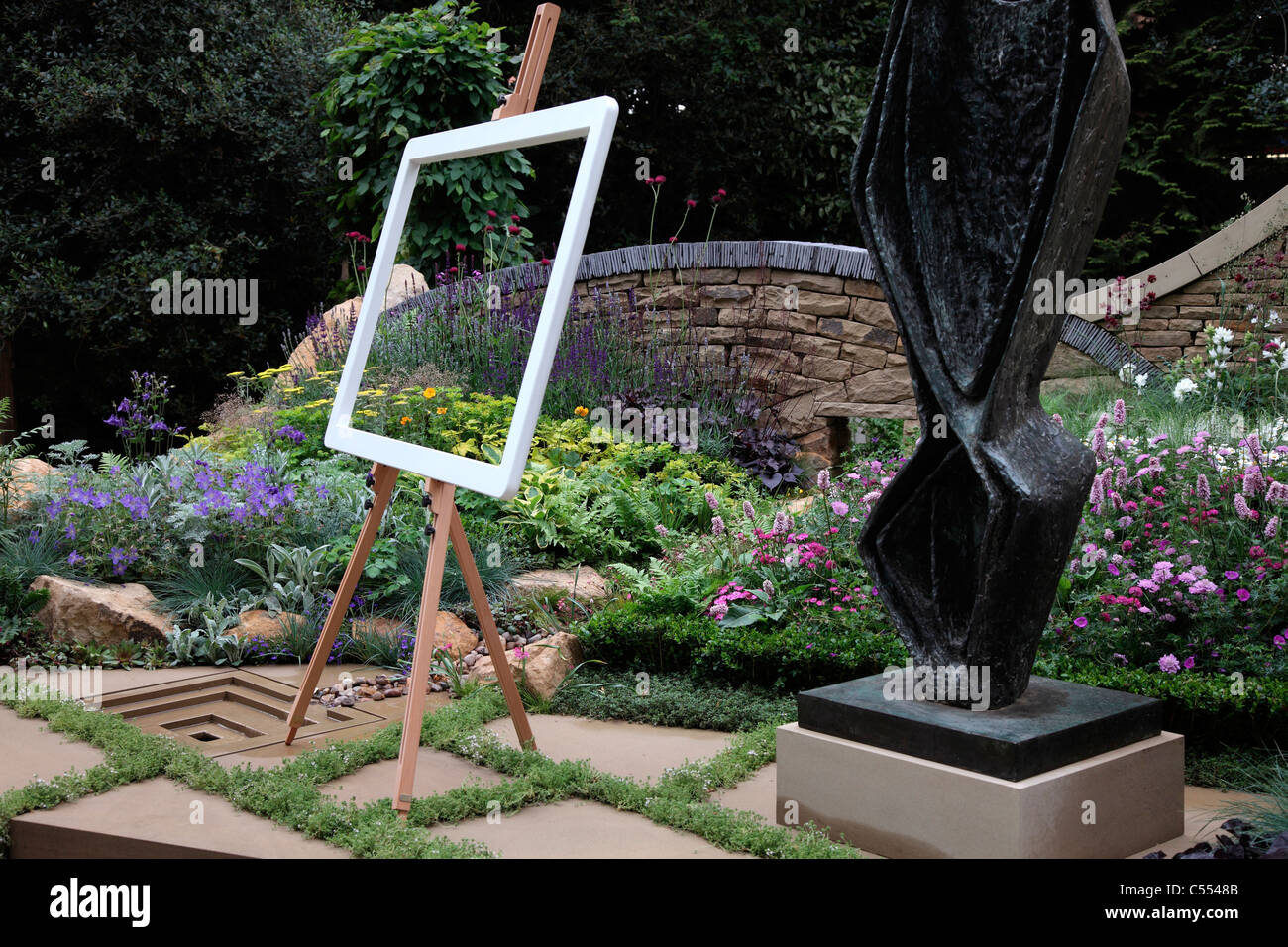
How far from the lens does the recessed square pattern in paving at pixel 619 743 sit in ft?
11.5

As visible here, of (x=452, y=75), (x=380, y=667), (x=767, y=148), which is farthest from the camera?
(x=767, y=148)

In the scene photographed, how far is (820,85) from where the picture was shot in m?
13.1

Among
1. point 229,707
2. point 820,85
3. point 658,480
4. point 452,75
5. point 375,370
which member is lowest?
point 229,707

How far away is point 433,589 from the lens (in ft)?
9.89

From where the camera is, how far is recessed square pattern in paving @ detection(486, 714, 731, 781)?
3.51 m

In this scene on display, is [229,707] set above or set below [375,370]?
below

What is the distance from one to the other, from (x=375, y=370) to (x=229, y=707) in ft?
11.2

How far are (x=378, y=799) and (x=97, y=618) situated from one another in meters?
2.29

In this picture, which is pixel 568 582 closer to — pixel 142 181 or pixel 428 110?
pixel 428 110

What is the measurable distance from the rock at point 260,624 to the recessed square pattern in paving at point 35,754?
3.13ft

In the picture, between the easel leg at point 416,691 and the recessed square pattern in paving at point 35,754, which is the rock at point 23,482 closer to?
the recessed square pattern in paving at point 35,754

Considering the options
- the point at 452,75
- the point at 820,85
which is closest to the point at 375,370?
the point at 452,75

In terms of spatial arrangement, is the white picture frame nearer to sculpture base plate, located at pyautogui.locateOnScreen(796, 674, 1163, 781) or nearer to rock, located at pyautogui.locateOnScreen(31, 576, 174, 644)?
sculpture base plate, located at pyautogui.locateOnScreen(796, 674, 1163, 781)
